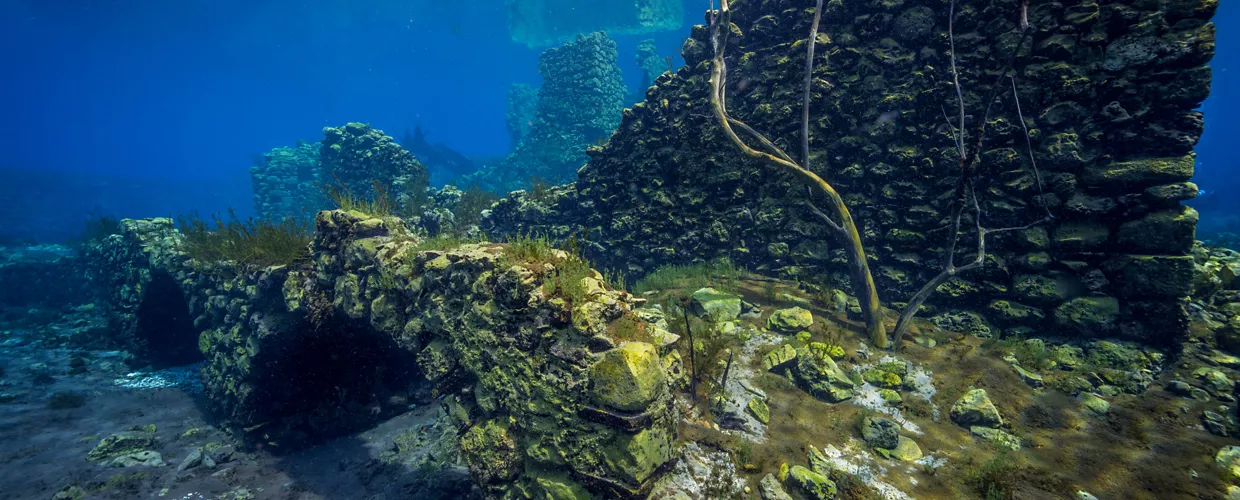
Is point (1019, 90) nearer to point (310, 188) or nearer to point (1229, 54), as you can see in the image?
point (310, 188)

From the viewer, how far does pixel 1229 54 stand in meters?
81.1

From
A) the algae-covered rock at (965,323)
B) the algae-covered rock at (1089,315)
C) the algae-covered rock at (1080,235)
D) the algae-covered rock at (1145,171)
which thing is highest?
the algae-covered rock at (1145,171)

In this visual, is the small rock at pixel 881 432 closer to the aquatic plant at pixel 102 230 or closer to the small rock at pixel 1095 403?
the small rock at pixel 1095 403

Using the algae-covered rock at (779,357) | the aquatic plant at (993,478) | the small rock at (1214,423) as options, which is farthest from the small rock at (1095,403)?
the algae-covered rock at (779,357)

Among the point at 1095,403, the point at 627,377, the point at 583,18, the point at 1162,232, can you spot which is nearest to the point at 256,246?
the point at 627,377

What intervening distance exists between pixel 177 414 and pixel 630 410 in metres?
12.5

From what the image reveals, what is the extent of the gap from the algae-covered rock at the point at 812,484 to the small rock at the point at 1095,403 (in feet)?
13.0

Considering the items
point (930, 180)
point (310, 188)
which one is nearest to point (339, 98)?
point (310, 188)

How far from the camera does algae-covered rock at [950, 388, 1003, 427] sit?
5.21 meters

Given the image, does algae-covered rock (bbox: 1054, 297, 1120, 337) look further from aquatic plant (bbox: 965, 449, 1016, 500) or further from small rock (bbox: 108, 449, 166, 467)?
small rock (bbox: 108, 449, 166, 467)

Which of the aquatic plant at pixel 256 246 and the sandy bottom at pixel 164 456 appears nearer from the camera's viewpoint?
the sandy bottom at pixel 164 456

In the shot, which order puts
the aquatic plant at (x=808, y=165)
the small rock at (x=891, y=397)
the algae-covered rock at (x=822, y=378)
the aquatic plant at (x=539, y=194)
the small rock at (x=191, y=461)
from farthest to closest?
the aquatic plant at (x=539, y=194)
the small rock at (x=191, y=461)
the aquatic plant at (x=808, y=165)
the algae-covered rock at (x=822, y=378)
the small rock at (x=891, y=397)

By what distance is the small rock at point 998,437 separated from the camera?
4895mm

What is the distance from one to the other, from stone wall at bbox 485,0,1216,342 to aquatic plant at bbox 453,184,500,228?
20.7 ft
